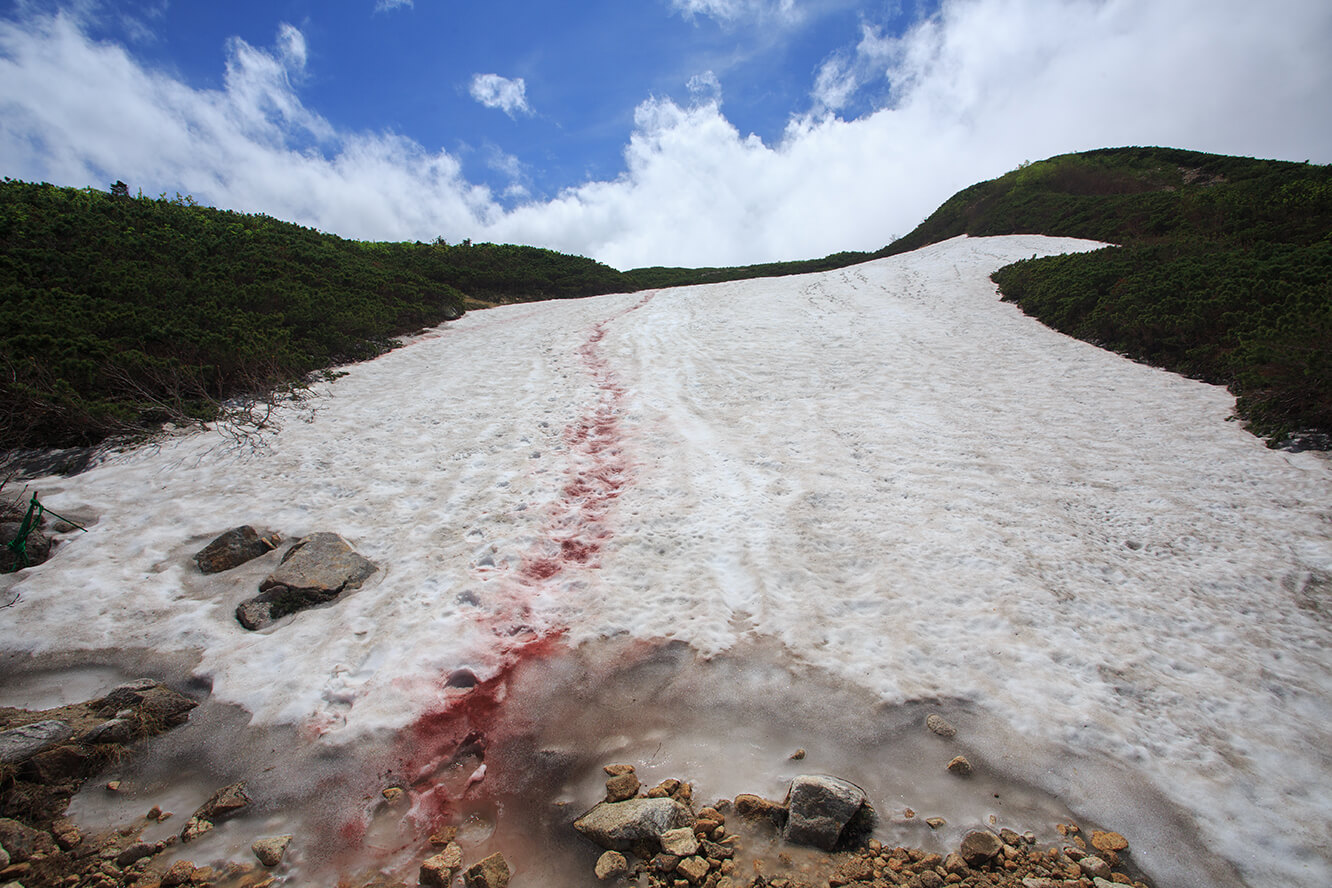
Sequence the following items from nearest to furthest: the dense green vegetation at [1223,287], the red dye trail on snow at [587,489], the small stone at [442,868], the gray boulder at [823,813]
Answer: the small stone at [442,868]
the gray boulder at [823,813]
the red dye trail on snow at [587,489]
the dense green vegetation at [1223,287]

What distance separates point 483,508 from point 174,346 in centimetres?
688

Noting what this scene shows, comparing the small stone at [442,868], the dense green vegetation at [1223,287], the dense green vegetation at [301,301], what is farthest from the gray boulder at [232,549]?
the dense green vegetation at [1223,287]

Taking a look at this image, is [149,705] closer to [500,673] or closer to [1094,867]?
[500,673]

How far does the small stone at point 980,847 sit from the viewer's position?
2.89 meters

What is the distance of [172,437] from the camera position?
25.8 ft

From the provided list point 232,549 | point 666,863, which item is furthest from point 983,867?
point 232,549

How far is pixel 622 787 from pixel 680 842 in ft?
1.70

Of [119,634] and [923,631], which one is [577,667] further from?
[119,634]

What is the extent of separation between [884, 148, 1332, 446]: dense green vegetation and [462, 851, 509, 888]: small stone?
9.83 meters

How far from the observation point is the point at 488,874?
9.40ft

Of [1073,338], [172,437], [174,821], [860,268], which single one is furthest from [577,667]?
[860,268]

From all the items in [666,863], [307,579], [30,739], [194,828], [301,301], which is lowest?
[666,863]

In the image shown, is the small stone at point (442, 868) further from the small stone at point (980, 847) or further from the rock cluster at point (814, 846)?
the small stone at point (980, 847)

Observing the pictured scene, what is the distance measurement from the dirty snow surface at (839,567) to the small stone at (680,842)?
46.8 inches
